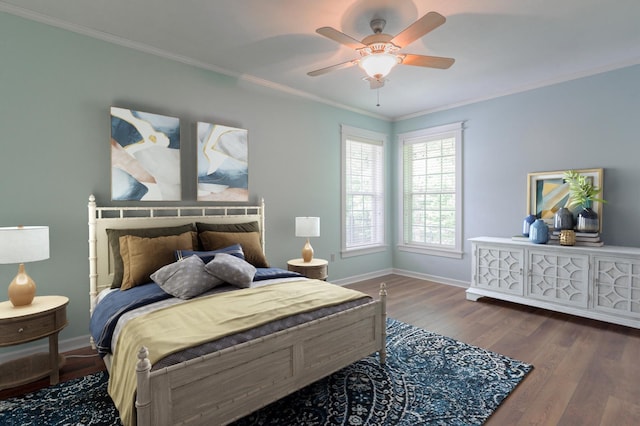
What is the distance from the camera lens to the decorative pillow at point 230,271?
2.48 m

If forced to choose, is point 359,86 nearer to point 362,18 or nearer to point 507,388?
point 362,18

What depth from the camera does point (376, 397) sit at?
212 cm

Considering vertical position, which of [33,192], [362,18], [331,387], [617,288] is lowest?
[331,387]

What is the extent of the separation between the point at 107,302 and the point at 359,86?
3.61 meters

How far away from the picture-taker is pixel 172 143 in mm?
3246

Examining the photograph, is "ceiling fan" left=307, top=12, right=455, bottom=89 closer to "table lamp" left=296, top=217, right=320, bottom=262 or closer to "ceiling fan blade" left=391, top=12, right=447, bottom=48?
"ceiling fan blade" left=391, top=12, right=447, bottom=48

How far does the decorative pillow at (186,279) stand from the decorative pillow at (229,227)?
2.56 ft

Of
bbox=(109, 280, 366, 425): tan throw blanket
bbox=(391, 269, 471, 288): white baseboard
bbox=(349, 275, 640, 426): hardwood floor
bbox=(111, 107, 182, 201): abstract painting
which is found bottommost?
bbox=(349, 275, 640, 426): hardwood floor

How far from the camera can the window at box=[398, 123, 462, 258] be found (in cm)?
Result: 496

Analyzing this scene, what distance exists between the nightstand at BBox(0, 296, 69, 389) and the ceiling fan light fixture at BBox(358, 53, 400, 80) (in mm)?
2888

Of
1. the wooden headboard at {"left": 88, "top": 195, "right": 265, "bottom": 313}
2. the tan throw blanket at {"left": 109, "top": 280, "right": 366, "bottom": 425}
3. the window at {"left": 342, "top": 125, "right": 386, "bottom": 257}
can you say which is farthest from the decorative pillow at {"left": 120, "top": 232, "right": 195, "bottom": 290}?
the window at {"left": 342, "top": 125, "right": 386, "bottom": 257}

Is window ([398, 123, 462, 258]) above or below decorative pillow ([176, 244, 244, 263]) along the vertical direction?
above

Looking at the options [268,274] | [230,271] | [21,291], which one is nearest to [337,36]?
[230,271]

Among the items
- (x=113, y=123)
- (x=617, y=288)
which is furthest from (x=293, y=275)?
(x=617, y=288)
